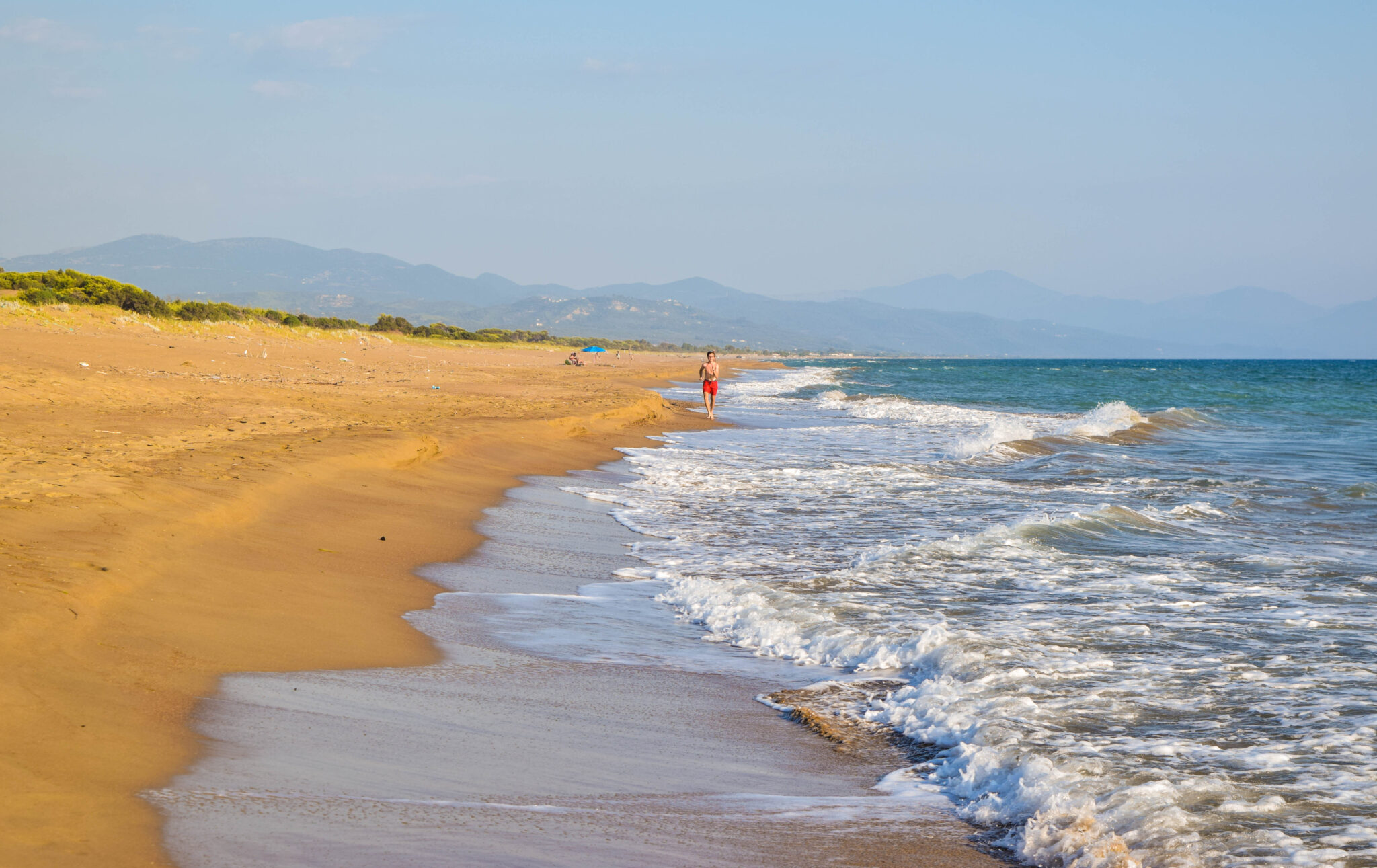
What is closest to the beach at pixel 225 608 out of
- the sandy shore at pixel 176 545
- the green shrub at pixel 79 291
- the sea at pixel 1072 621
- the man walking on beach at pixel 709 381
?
the sandy shore at pixel 176 545

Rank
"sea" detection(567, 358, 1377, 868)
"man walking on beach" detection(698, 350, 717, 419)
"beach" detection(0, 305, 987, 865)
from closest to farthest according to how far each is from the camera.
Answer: "beach" detection(0, 305, 987, 865)
"sea" detection(567, 358, 1377, 868)
"man walking on beach" detection(698, 350, 717, 419)

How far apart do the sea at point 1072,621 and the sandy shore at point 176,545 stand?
216cm

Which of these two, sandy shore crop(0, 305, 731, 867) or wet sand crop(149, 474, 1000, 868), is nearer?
wet sand crop(149, 474, 1000, 868)

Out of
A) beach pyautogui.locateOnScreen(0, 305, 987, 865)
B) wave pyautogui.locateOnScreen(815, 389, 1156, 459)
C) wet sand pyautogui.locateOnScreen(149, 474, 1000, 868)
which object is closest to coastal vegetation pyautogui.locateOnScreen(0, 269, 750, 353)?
beach pyautogui.locateOnScreen(0, 305, 987, 865)

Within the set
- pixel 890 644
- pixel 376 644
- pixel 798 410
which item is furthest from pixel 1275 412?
pixel 376 644

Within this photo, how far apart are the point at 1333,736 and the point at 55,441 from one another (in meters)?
10.2

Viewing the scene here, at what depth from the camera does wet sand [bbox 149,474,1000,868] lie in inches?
128

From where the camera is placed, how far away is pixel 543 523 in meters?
10.1

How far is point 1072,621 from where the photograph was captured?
6.61m

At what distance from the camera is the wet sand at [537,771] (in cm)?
326

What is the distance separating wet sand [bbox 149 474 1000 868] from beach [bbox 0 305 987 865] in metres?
0.03

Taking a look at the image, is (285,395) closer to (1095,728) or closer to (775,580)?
(775,580)

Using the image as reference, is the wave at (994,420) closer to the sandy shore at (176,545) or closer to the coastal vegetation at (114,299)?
the sandy shore at (176,545)

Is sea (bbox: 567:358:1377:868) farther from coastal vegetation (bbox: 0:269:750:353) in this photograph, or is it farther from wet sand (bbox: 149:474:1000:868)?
coastal vegetation (bbox: 0:269:750:353)
